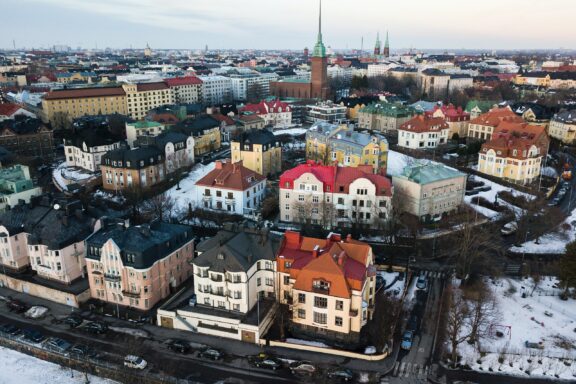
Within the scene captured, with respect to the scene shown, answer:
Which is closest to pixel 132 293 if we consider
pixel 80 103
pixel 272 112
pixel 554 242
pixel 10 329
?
pixel 10 329

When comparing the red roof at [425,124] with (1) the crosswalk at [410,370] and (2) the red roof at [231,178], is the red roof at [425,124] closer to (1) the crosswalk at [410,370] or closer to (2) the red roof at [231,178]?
(2) the red roof at [231,178]

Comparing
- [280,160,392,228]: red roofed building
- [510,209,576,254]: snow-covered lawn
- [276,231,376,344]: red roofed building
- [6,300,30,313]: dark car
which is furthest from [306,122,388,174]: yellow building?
[6,300,30,313]: dark car

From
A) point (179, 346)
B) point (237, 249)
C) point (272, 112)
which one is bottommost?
point (179, 346)

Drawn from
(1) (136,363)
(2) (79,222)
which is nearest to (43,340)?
(1) (136,363)

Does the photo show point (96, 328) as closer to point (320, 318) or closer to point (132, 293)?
point (132, 293)

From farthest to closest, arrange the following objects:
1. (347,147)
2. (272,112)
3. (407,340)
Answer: (272,112) → (347,147) → (407,340)

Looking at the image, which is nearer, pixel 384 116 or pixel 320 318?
pixel 320 318

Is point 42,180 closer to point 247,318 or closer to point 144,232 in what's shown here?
point 144,232
